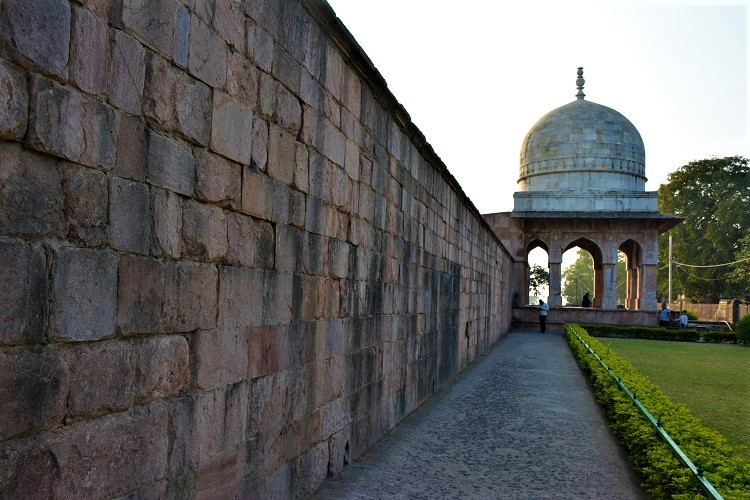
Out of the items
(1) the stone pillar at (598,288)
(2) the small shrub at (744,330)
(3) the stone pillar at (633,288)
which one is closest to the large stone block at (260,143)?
(2) the small shrub at (744,330)

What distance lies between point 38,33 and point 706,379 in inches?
492

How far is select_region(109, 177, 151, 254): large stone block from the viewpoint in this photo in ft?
7.39

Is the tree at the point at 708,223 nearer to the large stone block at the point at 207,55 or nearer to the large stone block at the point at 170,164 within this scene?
the large stone block at the point at 207,55

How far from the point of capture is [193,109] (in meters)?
2.75

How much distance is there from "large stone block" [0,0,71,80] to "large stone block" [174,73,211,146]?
2.14 ft

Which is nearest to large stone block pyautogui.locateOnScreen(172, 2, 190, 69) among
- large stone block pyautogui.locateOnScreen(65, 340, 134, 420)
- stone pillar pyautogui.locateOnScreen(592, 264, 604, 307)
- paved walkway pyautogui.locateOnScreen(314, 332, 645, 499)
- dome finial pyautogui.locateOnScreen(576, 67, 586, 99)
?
large stone block pyautogui.locateOnScreen(65, 340, 134, 420)

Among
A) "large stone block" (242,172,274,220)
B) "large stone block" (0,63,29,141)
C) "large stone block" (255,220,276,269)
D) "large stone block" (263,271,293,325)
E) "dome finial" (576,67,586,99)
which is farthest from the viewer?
"dome finial" (576,67,586,99)

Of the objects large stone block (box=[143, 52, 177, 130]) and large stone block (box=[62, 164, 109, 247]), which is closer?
large stone block (box=[62, 164, 109, 247])

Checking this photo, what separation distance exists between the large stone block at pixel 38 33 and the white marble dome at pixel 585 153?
30.9m

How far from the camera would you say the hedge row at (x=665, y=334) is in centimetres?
2362

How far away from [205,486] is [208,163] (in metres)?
1.42

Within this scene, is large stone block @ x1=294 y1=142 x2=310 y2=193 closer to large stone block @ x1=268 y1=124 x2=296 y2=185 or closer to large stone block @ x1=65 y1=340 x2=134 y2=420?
large stone block @ x1=268 y1=124 x2=296 y2=185

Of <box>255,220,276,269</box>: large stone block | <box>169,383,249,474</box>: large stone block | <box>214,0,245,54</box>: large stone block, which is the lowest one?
<box>169,383,249,474</box>: large stone block

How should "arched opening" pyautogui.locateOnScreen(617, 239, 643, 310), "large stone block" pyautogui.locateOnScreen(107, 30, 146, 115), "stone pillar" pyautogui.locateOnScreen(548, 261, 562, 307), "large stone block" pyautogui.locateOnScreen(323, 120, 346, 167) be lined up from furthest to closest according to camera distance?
"arched opening" pyautogui.locateOnScreen(617, 239, 643, 310)
"stone pillar" pyautogui.locateOnScreen(548, 261, 562, 307)
"large stone block" pyautogui.locateOnScreen(323, 120, 346, 167)
"large stone block" pyautogui.locateOnScreen(107, 30, 146, 115)
